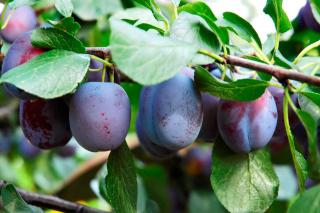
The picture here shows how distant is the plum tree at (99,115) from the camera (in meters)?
0.60

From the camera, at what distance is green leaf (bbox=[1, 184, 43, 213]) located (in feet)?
2.13

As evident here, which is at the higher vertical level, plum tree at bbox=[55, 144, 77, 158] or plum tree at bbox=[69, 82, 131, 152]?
plum tree at bbox=[69, 82, 131, 152]

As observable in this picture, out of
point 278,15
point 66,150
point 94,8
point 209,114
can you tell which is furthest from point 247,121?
point 66,150

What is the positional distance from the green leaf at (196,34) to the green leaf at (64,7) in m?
0.14

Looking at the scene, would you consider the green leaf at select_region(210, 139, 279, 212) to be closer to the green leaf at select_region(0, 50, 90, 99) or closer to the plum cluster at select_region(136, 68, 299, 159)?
the plum cluster at select_region(136, 68, 299, 159)

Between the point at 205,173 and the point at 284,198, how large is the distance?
27cm

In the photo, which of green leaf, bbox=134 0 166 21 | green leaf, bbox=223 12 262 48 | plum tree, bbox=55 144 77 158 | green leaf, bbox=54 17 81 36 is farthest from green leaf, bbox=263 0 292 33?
plum tree, bbox=55 144 77 158

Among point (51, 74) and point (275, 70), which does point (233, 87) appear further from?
point (51, 74)

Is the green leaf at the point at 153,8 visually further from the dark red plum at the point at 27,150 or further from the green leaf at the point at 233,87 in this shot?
the dark red plum at the point at 27,150

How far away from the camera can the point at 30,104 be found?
2.32ft

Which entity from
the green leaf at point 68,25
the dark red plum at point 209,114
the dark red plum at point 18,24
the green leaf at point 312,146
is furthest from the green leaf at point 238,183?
the dark red plum at point 18,24

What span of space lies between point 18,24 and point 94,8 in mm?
139

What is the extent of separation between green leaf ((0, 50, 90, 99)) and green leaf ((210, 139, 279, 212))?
0.22 meters

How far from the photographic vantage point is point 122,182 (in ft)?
2.22
